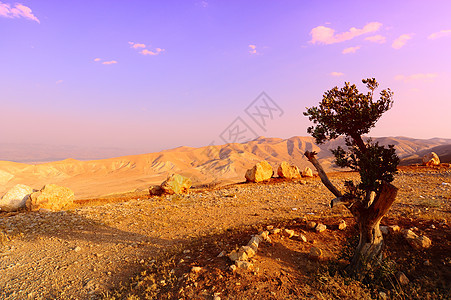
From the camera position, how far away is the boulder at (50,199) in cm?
1483

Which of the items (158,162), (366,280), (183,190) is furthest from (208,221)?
(158,162)

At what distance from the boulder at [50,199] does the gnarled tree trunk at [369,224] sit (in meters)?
17.3

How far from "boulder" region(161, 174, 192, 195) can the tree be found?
600 inches

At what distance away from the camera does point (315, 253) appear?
6.27 m

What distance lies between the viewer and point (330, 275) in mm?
5770

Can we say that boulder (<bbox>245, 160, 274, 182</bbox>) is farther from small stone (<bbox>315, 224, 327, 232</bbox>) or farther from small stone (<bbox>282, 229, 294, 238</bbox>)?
small stone (<bbox>282, 229, 294, 238</bbox>)

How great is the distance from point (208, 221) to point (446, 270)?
27.7 ft

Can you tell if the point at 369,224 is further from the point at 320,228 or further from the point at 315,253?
the point at 320,228

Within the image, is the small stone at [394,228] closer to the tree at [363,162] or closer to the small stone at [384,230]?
the small stone at [384,230]

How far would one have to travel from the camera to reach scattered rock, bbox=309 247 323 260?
6238 millimetres

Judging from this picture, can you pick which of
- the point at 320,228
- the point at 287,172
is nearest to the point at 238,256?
the point at 320,228

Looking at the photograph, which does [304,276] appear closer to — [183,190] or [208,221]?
[208,221]

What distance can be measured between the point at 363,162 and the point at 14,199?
66.1ft

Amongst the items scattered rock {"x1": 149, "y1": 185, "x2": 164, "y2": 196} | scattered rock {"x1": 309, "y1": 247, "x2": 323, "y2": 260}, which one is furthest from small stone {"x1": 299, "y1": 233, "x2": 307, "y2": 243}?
scattered rock {"x1": 149, "y1": 185, "x2": 164, "y2": 196}
